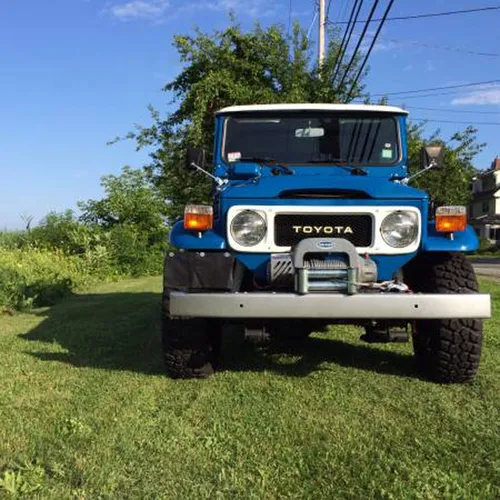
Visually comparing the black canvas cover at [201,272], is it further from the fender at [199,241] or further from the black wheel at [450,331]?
the black wheel at [450,331]

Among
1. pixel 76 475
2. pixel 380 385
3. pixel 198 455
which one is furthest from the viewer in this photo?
pixel 380 385

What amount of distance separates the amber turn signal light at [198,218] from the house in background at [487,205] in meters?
45.5

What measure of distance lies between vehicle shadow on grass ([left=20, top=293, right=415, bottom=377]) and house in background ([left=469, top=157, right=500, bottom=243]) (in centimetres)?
4336

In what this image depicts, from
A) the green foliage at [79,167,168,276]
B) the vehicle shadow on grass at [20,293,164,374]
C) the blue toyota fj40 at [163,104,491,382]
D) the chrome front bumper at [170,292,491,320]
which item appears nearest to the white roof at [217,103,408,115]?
the blue toyota fj40 at [163,104,491,382]

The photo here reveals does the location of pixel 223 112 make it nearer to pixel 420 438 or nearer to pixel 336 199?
pixel 336 199

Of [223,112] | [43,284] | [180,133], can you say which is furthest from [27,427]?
[180,133]

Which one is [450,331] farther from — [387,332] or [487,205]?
[487,205]

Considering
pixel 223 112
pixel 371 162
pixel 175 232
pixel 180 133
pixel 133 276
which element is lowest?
pixel 133 276

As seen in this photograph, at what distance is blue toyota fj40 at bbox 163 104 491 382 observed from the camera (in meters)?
3.91

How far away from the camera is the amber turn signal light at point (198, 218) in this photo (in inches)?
171

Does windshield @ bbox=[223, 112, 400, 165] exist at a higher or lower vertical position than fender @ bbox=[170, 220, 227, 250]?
higher

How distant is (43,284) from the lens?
37.4 feet

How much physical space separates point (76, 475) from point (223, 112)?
11.9ft

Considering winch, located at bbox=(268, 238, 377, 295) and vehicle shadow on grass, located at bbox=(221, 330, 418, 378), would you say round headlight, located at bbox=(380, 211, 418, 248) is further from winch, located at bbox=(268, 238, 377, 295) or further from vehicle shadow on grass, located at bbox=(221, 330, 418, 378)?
vehicle shadow on grass, located at bbox=(221, 330, 418, 378)
